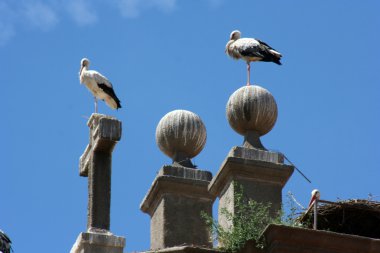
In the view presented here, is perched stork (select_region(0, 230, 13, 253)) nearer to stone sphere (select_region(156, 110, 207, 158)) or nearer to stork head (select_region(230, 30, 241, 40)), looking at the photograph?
stone sphere (select_region(156, 110, 207, 158))

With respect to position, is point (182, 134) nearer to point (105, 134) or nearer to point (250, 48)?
point (105, 134)

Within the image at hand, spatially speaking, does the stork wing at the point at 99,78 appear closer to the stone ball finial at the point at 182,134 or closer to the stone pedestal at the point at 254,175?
the stone ball finial at the point at 182,134

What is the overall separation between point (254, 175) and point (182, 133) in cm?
140

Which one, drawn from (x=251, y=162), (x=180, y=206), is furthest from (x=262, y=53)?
(x=251, y=162)

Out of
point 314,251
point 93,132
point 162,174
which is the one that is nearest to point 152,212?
point 162,174

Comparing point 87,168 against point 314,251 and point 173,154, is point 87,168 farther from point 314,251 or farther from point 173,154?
point 314,251

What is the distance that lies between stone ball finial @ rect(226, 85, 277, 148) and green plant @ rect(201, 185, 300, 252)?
92 cm

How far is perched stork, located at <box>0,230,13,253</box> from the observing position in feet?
54.1

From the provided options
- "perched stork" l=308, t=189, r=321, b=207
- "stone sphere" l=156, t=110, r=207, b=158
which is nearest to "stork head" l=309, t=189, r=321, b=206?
"perched stork" l=308, t=189, r=321, b=207

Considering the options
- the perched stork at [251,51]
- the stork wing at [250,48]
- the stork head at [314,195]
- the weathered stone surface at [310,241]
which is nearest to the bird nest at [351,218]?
the stork head at [314,195]

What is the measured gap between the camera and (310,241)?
1614 cm

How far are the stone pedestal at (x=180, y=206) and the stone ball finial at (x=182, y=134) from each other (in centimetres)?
32

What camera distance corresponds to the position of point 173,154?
61.1 ft

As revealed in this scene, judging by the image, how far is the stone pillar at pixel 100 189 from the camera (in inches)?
643
